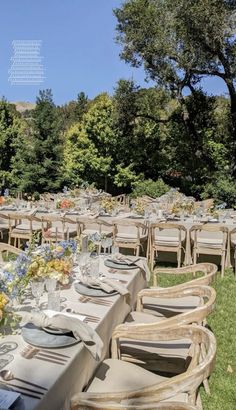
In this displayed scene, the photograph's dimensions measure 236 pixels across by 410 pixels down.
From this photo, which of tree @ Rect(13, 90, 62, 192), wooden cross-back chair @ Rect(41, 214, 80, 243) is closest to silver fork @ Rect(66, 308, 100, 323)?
wooden cross-back chair @ Rect(41, 214, 80, 243)

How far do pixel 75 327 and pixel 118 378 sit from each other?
0.52 m

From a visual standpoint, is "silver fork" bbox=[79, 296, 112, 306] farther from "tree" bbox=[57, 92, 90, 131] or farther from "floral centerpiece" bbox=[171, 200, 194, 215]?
"tree" bbox=[57, 92, 90, 131]

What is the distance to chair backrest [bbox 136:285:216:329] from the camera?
2.59m

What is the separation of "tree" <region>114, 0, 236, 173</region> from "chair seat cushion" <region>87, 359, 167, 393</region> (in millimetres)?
11260

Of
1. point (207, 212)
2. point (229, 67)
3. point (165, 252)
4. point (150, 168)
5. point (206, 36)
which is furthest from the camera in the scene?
point (150, 168)

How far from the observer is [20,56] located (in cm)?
3306

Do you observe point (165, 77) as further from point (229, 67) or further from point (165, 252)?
point (165, 252)

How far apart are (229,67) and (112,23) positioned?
4.50 metres

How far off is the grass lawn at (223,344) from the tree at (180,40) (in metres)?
8.51

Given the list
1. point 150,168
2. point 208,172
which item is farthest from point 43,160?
point 208,172

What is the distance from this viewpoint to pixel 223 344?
3.97 metres

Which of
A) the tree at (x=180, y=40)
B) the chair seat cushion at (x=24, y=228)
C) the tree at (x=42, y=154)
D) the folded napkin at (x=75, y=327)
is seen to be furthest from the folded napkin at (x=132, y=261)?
the tree at (x=42, y=154)

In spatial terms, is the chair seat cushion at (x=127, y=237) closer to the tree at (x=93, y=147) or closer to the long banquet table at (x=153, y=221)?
the long banquet table at (x=153, y=221)

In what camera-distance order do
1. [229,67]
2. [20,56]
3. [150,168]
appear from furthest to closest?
[20,56], [150,168], [229,67]
